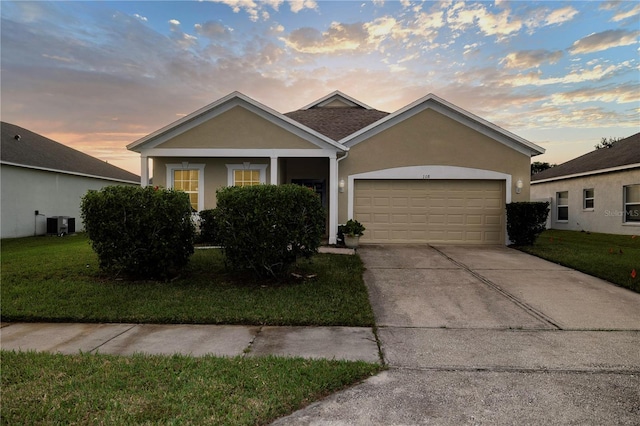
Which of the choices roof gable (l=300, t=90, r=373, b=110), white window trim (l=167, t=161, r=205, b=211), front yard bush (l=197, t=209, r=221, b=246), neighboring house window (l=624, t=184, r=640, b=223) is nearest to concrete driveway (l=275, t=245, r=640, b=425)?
front yard bush (l=197, t=209, r=221, b=246)

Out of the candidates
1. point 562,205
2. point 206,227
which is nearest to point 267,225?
point 206,227

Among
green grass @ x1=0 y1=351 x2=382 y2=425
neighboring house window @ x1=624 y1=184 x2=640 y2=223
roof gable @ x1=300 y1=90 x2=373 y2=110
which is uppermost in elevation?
roof gable @ x1=300 y1=90 x2=373 y2=110

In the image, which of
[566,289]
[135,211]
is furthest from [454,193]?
[135,211]

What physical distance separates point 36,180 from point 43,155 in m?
2.15

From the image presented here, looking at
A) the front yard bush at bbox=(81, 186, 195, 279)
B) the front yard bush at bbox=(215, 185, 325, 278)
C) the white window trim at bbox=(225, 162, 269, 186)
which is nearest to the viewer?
the front yard bush at bbox=(215, 185, 325, 278)

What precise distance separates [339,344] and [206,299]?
277 centimetres

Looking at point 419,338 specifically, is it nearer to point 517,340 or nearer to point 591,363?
point 517,340

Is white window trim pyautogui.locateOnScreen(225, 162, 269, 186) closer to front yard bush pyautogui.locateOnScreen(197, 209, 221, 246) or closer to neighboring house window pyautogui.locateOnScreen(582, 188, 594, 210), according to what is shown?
front yard bush pyautogui.locateOnScreen(197, 209, 221, 246)

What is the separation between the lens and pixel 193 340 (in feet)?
14.4

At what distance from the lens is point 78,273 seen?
774cm

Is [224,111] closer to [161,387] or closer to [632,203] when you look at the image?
[161,387]

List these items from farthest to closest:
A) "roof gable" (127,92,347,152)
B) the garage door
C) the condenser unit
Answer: the condenser unit, the garage door, "roof gable" (127,92,347,152)

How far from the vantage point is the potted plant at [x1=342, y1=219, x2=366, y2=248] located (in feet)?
37.8

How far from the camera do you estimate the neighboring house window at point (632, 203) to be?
1537 cm
